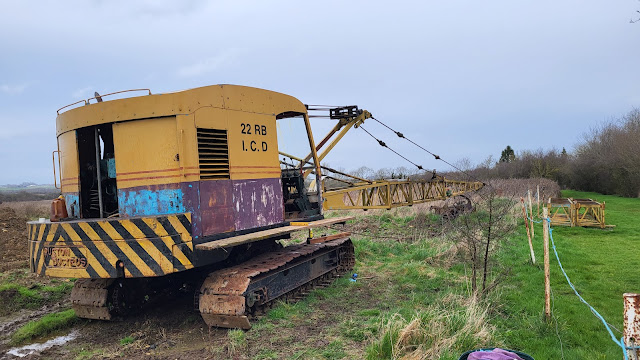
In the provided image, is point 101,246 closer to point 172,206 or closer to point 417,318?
point 172,206

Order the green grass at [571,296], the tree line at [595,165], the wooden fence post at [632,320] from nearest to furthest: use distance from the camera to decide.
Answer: the wooden fence post at [632,320], the green grass at [571,296], the tree line at [595,165]

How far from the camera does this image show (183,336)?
5621 millimetres

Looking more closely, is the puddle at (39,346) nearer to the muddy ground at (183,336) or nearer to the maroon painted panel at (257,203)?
the muddy ground at (183,336)

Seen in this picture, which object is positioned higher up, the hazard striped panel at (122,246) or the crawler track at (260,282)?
the hazard striped panel at (122,246)

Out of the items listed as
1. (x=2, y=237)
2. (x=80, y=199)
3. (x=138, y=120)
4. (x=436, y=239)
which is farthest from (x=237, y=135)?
(x=2, y=237)

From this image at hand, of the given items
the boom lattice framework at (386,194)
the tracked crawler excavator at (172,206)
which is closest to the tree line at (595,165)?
the boom lattice framework at (386,194)

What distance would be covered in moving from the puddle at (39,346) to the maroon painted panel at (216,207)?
2.33 metres

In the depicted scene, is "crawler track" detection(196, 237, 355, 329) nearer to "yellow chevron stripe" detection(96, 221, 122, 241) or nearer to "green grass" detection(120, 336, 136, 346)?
"green grass" detection(120, 336, 136, 346)

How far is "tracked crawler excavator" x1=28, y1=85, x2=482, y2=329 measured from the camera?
209 inches

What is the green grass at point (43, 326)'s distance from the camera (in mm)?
5844

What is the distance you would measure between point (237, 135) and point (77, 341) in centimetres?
336

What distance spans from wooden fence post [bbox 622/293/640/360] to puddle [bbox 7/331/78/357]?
19.7 feet

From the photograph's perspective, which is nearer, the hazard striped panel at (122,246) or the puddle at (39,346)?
the hazard striped panel at (122,246)

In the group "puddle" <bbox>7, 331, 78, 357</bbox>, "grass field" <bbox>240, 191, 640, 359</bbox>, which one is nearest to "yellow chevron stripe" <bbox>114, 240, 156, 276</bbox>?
"grass field" <bbox>240, 191, 640, 359</bbox>
